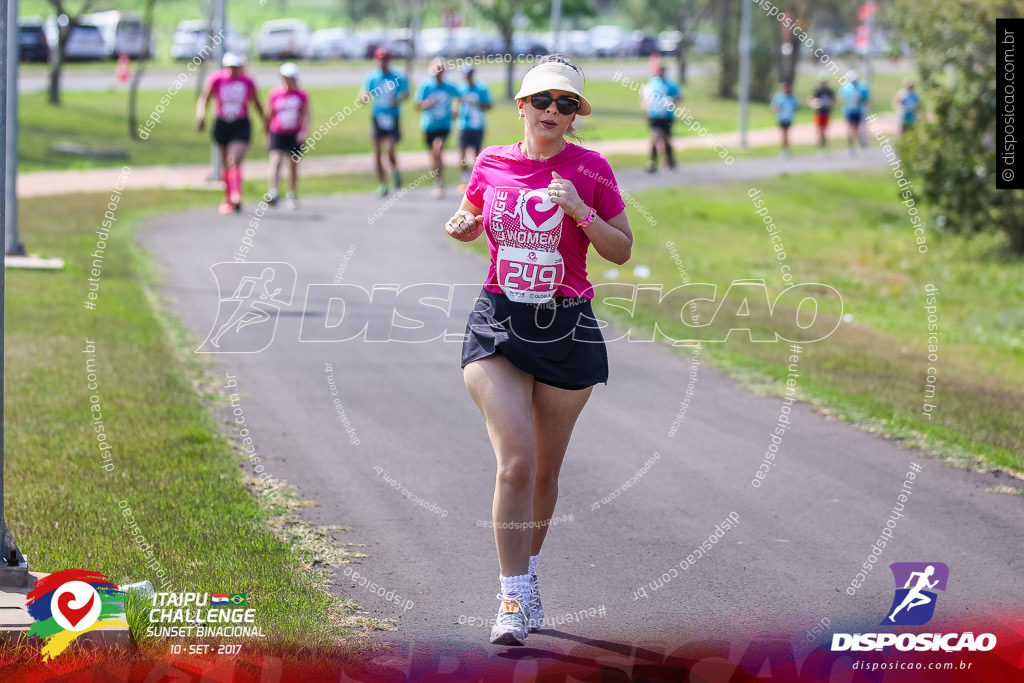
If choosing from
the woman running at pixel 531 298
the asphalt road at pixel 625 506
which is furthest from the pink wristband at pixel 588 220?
the asphalt road at pixel 625 506

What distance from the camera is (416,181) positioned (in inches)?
819

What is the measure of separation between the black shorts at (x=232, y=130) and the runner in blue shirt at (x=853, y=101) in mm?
18769

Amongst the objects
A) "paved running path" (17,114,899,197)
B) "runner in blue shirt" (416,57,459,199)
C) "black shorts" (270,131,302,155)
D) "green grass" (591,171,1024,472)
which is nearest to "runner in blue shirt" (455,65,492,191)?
"runner in blue shirt" (416,57,459,199)

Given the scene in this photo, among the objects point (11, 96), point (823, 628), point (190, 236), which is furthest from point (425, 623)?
point (190, 236)

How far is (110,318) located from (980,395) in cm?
711

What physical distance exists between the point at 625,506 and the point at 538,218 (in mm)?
2300

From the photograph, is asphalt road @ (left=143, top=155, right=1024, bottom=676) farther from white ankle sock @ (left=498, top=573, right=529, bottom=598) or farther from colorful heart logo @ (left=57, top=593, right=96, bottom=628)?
colorful heart logo @ (left=57, top=593, right=96, bottom=628)

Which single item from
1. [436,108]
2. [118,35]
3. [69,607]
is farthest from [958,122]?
[118,35]

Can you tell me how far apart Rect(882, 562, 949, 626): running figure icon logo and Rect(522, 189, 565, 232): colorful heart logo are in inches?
82.7

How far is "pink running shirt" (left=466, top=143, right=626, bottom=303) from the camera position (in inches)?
181

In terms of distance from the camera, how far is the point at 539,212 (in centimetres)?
459

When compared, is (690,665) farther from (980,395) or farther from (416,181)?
(416,181)

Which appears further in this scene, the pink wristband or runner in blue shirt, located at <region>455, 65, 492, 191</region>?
runner in blue shirt, located at <region>455, 65, 492, 191</region>

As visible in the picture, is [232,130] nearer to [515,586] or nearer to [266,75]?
[515,586]
